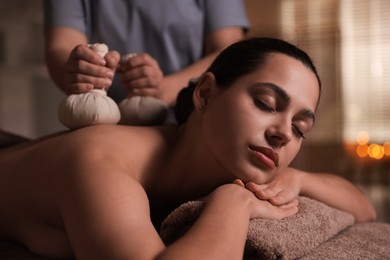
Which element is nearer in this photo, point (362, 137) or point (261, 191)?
point (261, 191)

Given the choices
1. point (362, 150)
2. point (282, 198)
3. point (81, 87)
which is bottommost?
point (362, 150)

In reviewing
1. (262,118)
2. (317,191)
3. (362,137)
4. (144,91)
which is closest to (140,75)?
(144,91)

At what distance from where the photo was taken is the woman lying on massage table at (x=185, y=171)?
0.76m

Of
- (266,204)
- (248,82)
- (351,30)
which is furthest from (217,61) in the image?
(351,30)

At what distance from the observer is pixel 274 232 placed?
32.5 inches

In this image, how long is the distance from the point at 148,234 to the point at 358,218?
763mm

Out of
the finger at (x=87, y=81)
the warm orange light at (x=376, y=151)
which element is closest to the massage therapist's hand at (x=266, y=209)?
the finger at (x=87, y=81)

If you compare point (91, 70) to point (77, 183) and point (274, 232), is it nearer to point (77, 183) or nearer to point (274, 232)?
point (77, 183)

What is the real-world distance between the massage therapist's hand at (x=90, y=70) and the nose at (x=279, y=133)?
361mm

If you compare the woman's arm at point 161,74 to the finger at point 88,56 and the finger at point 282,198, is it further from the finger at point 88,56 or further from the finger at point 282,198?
the finger at point 282,198

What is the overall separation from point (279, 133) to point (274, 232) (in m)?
0.20

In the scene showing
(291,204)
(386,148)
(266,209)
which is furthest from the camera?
(386,148)

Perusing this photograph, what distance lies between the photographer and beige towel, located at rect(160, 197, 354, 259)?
793mm

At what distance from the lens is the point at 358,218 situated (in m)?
1.34
